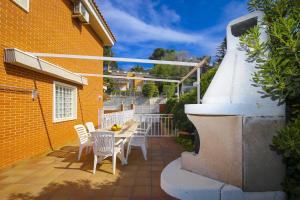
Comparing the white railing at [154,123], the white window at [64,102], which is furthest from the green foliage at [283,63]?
the white railing at [154,123]

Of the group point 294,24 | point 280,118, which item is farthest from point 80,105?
point 294,24

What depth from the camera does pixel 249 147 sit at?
11.2 feet

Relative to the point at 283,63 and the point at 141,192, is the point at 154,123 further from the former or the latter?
the point at 283,63

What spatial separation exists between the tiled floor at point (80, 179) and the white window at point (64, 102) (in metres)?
2.20

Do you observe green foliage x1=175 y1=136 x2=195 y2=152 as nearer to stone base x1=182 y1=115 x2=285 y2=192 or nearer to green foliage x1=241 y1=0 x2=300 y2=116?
stone base x1=182 y1=115 x2=285 y2=192

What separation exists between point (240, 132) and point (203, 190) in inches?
41.3

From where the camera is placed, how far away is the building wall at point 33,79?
18.6 ft

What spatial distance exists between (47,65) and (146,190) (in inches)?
195

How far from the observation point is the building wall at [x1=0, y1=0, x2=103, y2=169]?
223 inches

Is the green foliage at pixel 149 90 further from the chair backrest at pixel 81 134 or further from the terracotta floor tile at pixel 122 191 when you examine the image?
the terracotta floor tile at pixel 122 191

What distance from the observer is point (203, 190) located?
3604 millimetres

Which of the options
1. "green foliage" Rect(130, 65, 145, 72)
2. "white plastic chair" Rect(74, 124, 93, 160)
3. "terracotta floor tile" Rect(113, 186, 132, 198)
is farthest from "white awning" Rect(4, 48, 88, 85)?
"green foliage" Rect(130, 65, 145, 72)

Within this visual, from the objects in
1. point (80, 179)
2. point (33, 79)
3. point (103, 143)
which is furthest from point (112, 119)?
point (80, 179)

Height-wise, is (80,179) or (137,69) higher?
(137,69)
